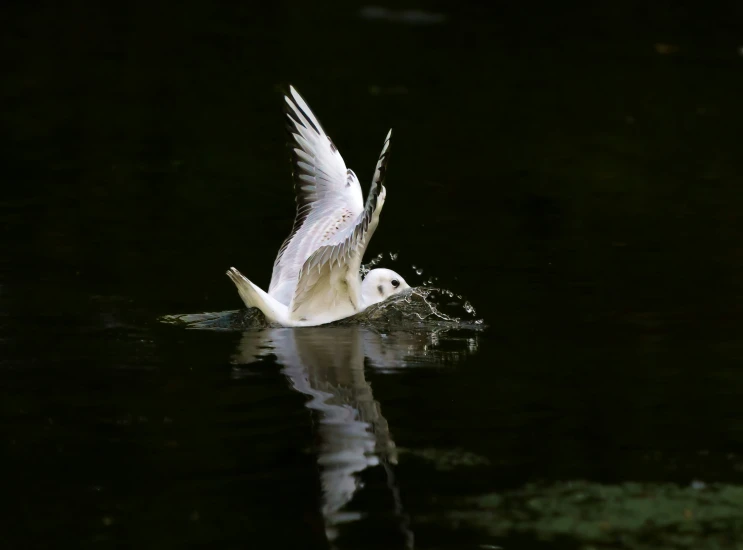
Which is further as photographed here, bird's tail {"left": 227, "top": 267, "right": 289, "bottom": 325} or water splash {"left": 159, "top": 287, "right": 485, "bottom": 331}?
water splash {"left": 159, "top": 287, "right": 485, "bottom": 331}

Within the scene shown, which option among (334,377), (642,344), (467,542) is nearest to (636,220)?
(642,344)

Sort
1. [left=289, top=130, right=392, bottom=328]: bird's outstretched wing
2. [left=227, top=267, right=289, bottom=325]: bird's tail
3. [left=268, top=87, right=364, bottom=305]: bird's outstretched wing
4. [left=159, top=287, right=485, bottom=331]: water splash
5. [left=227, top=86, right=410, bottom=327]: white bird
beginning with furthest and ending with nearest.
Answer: [left=268, top=87, right=364, bottom=305]: bird's outstretched wing < [left=159, top=287, right=485, bottom=331]: water splash < [left=289, top=130, right=392, bottom=328]: bird's outstretched wing < [left=227, top=86, right=410, bottom=327]: white bird < [left=227, top=267, right=289, bottom=325]: bird's tail

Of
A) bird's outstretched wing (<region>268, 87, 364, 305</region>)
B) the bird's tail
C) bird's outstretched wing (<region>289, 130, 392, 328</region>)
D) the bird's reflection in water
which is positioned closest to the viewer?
the bird's reflection in water

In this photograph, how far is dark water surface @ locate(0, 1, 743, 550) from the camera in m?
7.14

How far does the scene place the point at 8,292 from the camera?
11.3m

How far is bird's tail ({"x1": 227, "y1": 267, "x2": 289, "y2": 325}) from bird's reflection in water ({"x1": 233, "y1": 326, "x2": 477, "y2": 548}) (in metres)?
0.10

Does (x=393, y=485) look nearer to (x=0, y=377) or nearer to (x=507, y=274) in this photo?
(x=0, y=377)

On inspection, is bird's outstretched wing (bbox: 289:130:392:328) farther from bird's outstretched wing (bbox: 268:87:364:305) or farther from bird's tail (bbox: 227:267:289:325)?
bird's outstretched wing (bbox: 268:87:364:305)

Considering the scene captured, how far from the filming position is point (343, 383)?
30.7 feet

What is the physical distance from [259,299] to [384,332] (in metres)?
1.08

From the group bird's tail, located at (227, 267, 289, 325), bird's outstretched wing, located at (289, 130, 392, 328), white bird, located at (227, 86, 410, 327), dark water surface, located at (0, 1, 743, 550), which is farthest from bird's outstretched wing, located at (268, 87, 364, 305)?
dark water surface, located at (0, 1, 743, 550)

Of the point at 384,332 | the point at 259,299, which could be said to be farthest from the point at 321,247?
the point at 384,332

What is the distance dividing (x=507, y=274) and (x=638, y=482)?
5.21 m

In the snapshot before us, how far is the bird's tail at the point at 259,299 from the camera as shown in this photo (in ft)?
33.6
